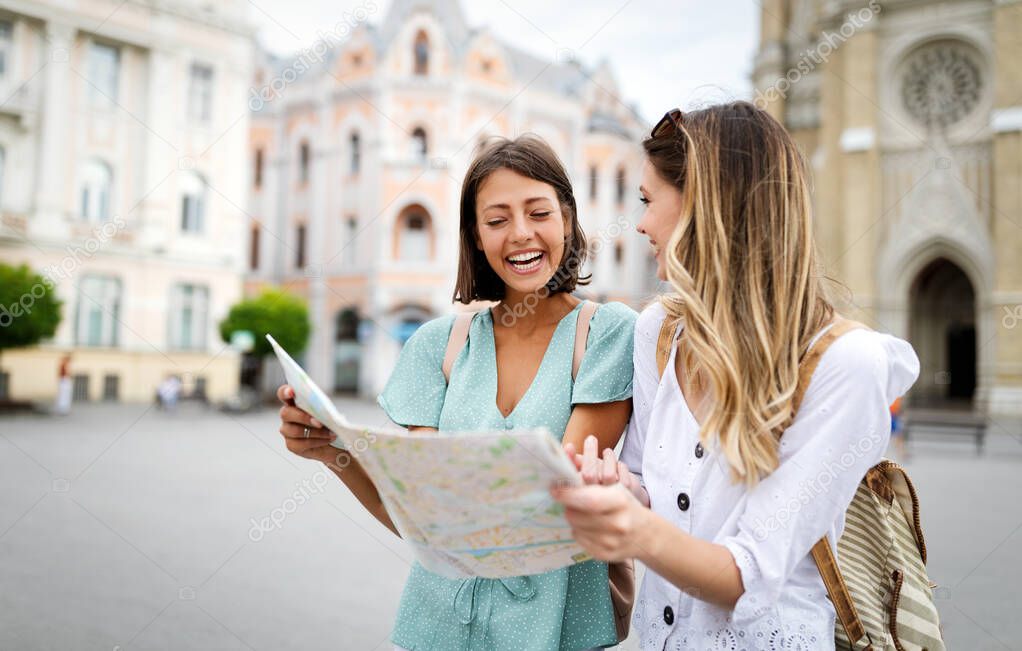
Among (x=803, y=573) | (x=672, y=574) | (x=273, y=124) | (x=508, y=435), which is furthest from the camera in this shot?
(x=273, y=124)

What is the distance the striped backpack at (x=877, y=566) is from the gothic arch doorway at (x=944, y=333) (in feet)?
88.4

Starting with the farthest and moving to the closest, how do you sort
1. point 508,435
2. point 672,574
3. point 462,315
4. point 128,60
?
point 128,60 < point 462,315 < point 672,574 < point 508,435

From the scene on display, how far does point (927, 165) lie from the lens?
2461cm

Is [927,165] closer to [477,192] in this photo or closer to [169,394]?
[169,394]

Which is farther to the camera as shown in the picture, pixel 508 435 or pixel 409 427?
pixel 409 427

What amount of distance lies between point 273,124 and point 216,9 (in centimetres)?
769

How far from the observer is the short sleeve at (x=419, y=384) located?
2.04 meters

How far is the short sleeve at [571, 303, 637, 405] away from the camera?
1864 millimetres

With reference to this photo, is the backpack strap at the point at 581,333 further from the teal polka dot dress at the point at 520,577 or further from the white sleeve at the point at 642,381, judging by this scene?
the white sleeve at the point at 642,381

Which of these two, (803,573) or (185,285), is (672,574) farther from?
(185,285)

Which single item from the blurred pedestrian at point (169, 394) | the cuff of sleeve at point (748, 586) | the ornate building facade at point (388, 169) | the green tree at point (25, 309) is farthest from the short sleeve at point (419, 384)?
the ornate building facade at point (388, 169)

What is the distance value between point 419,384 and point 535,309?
40cm

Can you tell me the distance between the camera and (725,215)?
61.6 inches

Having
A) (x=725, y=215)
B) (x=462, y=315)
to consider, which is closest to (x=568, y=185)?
(x=462, y=315)
